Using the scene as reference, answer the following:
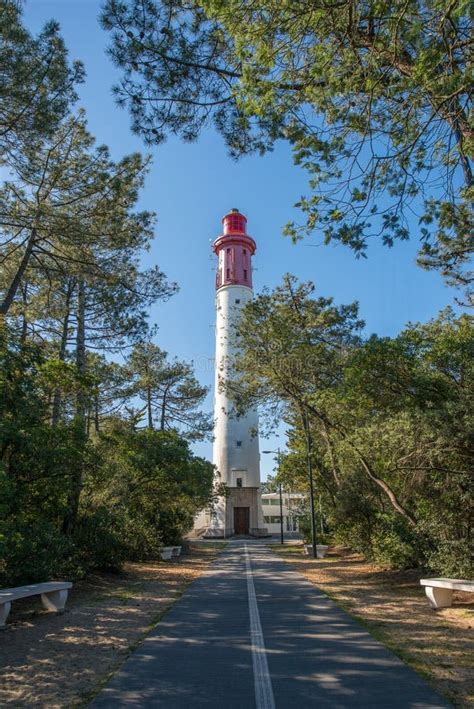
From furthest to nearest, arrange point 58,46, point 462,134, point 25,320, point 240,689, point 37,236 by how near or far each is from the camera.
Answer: point 25,320 → point 37,236 → point 58,46 → point 462,134 → point 240,689

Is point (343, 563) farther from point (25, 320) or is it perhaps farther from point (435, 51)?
point (435, 51)

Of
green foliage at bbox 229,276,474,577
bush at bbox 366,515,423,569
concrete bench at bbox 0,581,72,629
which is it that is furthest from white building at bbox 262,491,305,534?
concrete bench at bbox 0,581,72,629

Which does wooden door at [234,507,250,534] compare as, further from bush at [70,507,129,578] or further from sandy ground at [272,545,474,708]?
bush at [70,507,129,578]

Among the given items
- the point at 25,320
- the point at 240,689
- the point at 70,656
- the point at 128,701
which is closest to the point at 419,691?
the point at 240,689

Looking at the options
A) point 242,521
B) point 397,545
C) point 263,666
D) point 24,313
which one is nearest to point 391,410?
point 397,545

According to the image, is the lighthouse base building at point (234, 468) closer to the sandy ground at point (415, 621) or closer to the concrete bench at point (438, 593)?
the sandy ground at point (415, 621)

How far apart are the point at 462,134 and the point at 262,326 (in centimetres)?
1080

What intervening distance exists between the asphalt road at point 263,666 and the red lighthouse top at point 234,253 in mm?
33483

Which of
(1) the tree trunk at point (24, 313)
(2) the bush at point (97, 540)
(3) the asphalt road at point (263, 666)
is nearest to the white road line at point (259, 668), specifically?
(3) the asphalt road at point (263, 666)

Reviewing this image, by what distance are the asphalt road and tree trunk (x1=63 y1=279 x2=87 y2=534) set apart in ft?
13.3

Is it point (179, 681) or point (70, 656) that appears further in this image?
point (70, 656)

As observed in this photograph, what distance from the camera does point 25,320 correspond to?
12086 mm

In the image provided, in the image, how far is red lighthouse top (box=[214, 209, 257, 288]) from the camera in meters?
40.3

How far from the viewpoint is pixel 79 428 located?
10984 mm
